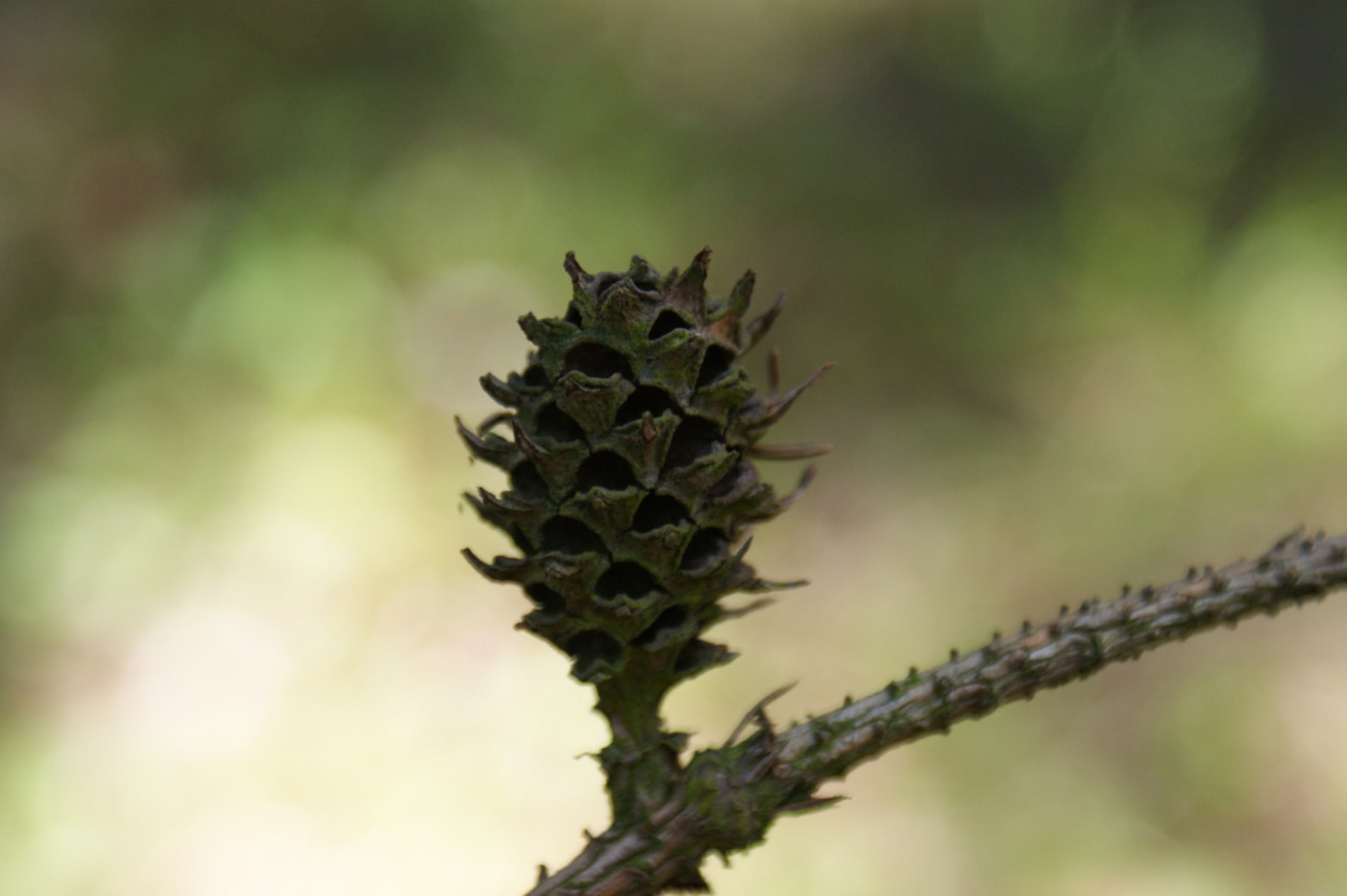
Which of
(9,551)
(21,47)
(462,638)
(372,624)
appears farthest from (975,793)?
(21,47)

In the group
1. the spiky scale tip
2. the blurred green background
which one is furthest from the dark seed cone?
the blurred green background

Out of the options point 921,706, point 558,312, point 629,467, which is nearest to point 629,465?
point 629,467

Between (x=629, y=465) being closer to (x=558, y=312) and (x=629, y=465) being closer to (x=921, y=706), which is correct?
(x=921, y=706)

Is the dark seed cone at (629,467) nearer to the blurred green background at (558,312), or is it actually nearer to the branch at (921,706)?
the branch at (921,706)

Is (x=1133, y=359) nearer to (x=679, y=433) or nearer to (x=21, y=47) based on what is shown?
(x=679, y=433)

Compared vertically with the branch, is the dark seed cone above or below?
above

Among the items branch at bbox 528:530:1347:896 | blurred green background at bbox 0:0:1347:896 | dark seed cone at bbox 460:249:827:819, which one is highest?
blurred green background at bbox 0:0:1347:896

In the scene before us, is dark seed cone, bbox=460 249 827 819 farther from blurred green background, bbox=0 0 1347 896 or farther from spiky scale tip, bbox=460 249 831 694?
blurred green background, bbox=0 0 1347 896

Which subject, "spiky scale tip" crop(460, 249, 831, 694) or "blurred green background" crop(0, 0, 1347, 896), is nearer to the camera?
"spiky scale tip" crop(460, 249, 831, 694)
